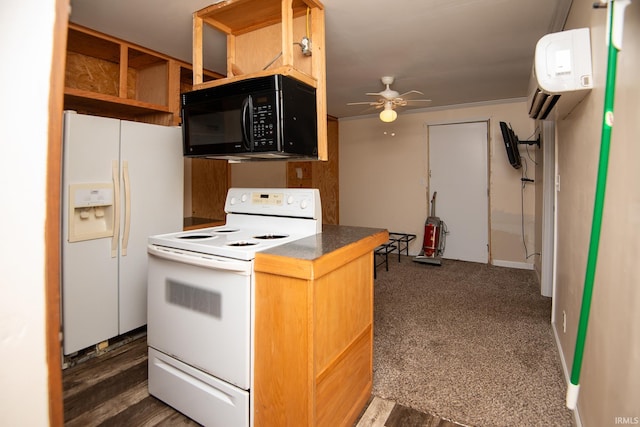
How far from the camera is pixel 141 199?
257cm

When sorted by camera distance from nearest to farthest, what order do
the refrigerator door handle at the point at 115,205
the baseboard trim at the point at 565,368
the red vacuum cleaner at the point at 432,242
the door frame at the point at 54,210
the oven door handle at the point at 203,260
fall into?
1. the door frame at the point at 54,210
2. the oven door handle at the point at 203,260
3. the baseboard trim at the point at 565,368
4. the refrigerator door handle at the point at 115,205
5. the red vacuum cleaner at the point at 432,242

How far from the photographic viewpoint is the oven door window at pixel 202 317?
1.43 meters

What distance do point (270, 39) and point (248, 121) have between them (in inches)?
30.4

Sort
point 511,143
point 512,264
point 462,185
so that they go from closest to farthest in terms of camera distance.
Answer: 1. point 511,143
2. point 512,264
3. point 462,185

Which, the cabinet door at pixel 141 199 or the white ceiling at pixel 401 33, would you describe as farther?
the cabinet door at pixel 141 199

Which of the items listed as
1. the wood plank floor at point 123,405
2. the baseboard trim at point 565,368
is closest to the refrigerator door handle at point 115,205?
the wood plank floor at point 123,405

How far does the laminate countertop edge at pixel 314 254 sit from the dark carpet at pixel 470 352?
91 centimetres

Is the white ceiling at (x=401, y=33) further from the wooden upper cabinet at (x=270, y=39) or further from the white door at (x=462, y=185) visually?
the white door at (x=462, y=185)

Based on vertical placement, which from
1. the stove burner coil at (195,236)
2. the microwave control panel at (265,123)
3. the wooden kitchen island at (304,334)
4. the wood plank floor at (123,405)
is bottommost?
the wood plank floor at (123,405)

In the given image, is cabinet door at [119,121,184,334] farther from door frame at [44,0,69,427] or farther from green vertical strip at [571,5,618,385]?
green vertical strip at [571,5,618,385]

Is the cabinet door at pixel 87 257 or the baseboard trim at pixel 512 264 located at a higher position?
the cabinet door at pixel 87 257

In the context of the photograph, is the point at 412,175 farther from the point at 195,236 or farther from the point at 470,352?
the point at 195,236

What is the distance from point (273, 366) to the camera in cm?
138

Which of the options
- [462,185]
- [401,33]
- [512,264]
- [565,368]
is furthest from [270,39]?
[512,264]
